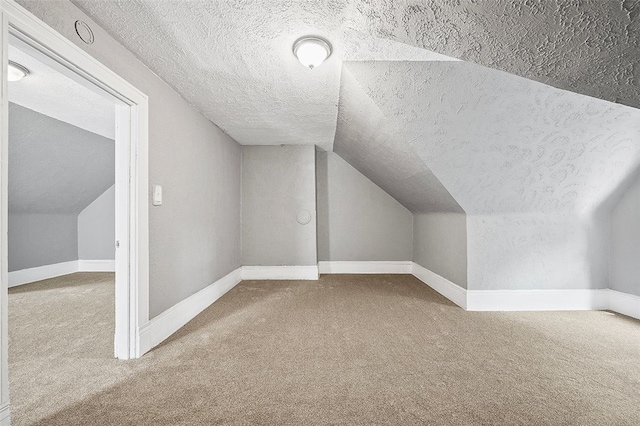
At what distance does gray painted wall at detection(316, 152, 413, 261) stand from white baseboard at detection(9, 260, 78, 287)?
14.0 ft

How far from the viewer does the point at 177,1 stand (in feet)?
4.61

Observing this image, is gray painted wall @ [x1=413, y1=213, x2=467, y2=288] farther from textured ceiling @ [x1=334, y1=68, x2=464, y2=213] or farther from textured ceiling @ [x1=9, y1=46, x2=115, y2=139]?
textured ceiling @ [x1=9, y1=46, x2=115, y2=139]

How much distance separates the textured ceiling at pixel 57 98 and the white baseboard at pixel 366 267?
3.50 metres

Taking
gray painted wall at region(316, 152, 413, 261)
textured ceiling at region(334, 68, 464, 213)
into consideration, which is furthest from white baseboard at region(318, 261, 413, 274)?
textured ceiling at region(334, 68, 464, 213)

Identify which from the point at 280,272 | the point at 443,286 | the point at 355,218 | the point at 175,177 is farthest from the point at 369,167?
the point at 175,177

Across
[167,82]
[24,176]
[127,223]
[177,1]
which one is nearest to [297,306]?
[127,223]

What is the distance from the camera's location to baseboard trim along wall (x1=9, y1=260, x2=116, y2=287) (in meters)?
4.04

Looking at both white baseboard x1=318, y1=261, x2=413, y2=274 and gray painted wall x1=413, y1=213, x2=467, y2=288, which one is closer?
gray painted wall x1=413, y1=213, x2=467, y2=288

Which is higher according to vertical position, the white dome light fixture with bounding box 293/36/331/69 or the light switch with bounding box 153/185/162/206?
the white dome light fixture with bounding box 293/36/331/69

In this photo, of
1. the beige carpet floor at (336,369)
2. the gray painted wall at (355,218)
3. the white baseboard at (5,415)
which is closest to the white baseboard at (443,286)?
the beige carpet floor at (336,369)

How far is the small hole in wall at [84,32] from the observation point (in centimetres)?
147

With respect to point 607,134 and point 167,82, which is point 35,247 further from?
point 607,134

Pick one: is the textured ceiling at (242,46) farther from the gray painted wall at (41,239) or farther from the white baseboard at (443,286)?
the gray painted wall at (41,239)

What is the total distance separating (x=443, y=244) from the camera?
3.44 m
